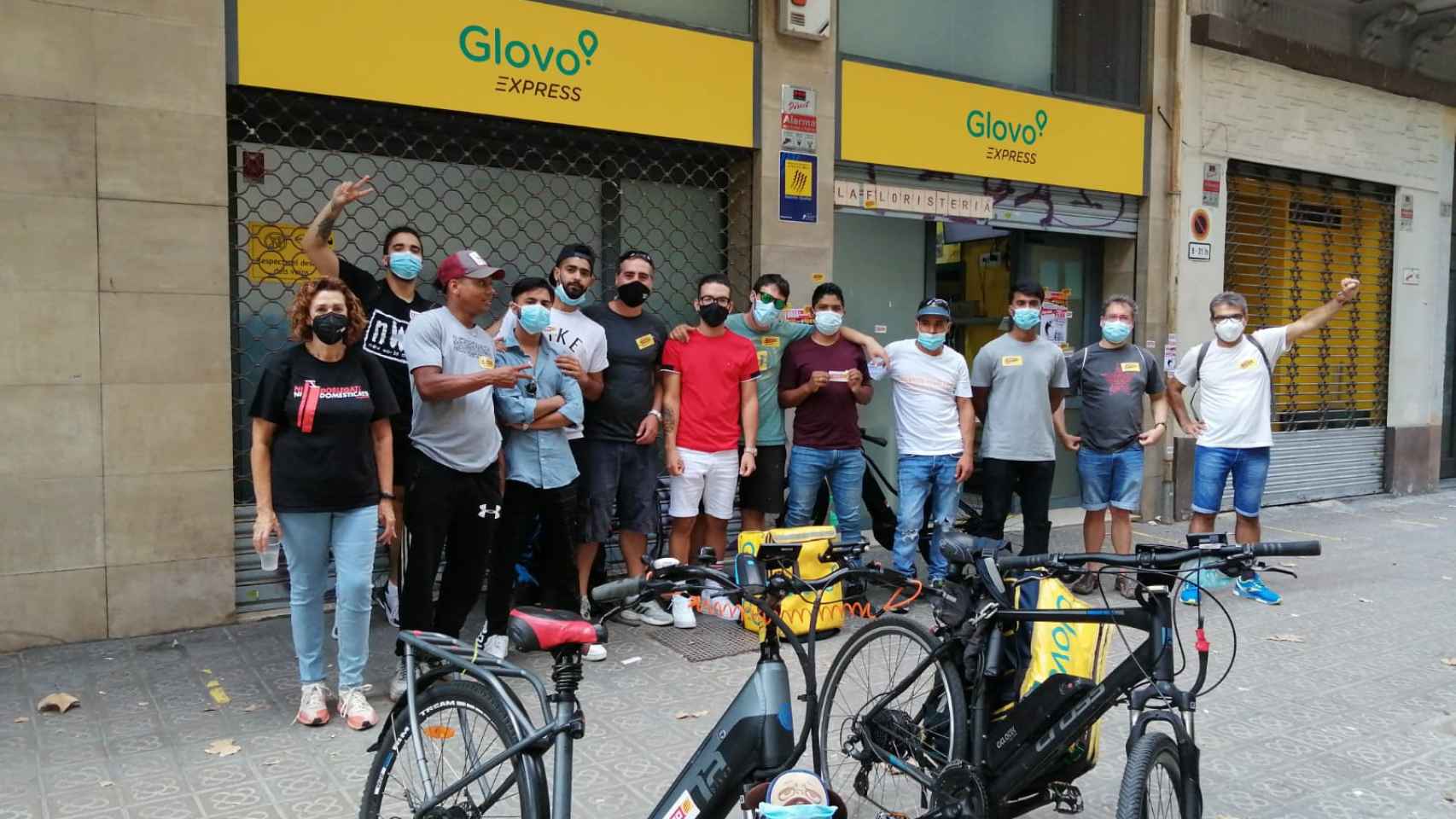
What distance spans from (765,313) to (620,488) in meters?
1.42

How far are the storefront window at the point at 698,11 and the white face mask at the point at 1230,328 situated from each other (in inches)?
158

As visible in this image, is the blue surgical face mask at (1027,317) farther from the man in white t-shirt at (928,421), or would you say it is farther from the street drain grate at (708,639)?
the street drain grate at (708,639)

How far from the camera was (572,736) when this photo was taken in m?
2.67

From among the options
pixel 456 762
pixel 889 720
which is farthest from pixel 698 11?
pixel 456 762

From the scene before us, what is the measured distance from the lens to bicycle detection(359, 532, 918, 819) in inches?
104

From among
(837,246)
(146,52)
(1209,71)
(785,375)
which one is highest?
(1209,71)

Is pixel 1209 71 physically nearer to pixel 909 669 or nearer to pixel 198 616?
pixel 909 669

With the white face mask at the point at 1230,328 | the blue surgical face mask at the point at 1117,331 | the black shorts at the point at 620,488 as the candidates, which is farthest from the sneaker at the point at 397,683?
the white face mask at the point at 1230,328

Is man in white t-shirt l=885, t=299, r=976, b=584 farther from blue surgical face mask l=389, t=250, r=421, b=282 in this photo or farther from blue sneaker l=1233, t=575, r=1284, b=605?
blue surgical face mask l=389, t=250, r=421, b=282

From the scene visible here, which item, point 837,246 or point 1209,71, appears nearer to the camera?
point 837,246

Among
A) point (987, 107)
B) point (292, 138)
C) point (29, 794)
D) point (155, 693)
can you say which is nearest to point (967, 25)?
point (987, 107)

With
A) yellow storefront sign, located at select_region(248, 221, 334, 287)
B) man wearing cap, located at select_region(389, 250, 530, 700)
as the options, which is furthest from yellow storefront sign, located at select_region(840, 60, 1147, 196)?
man wearing cap, located at select_region(389, 250, 530, 700)

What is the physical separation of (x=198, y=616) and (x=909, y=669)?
4202 mm

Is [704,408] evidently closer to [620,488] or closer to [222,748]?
[620,488]
